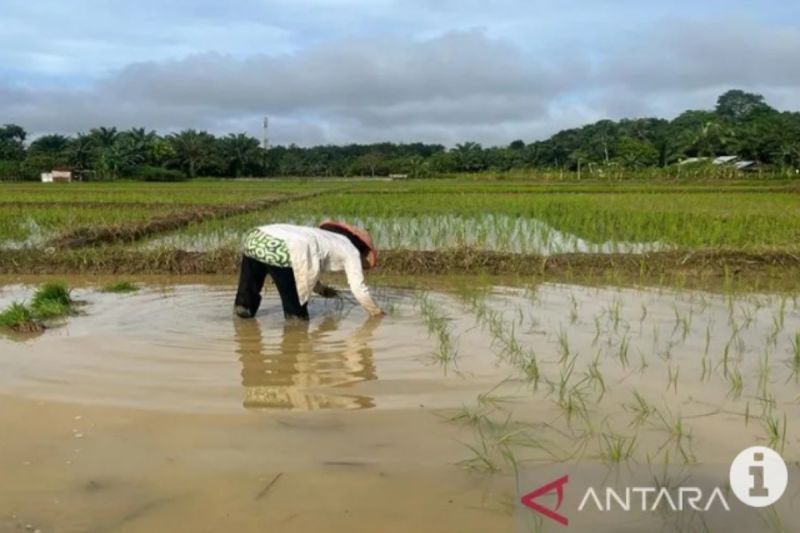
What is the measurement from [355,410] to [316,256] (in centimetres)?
160

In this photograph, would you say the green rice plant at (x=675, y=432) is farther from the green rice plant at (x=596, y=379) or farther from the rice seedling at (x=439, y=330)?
the rice seedling at (x=439, y=330)

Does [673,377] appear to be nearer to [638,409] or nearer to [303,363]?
[638,409]

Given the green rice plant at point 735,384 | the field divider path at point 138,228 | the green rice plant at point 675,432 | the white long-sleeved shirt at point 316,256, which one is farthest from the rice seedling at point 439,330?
the field divider path at point 138,228

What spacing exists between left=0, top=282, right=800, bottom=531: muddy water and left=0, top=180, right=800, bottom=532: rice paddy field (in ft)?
0.04

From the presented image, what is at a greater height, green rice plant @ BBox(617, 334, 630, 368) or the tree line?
the tree line

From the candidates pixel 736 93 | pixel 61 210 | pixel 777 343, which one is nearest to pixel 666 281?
pixel 777 343

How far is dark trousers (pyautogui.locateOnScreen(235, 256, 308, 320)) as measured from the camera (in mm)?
4570

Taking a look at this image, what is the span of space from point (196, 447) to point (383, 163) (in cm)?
5252

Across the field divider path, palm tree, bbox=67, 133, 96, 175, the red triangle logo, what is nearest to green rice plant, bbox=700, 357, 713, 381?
the red triangle logo

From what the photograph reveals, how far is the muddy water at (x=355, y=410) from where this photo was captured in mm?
2189

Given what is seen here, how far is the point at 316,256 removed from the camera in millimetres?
4441

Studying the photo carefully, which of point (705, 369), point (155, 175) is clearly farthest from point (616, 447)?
point (155, 175)

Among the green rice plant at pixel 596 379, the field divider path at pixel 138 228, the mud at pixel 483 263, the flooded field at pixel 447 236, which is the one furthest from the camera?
the field divider path at pixel 138 228

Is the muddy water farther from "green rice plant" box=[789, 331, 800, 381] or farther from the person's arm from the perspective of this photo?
the person's arm
